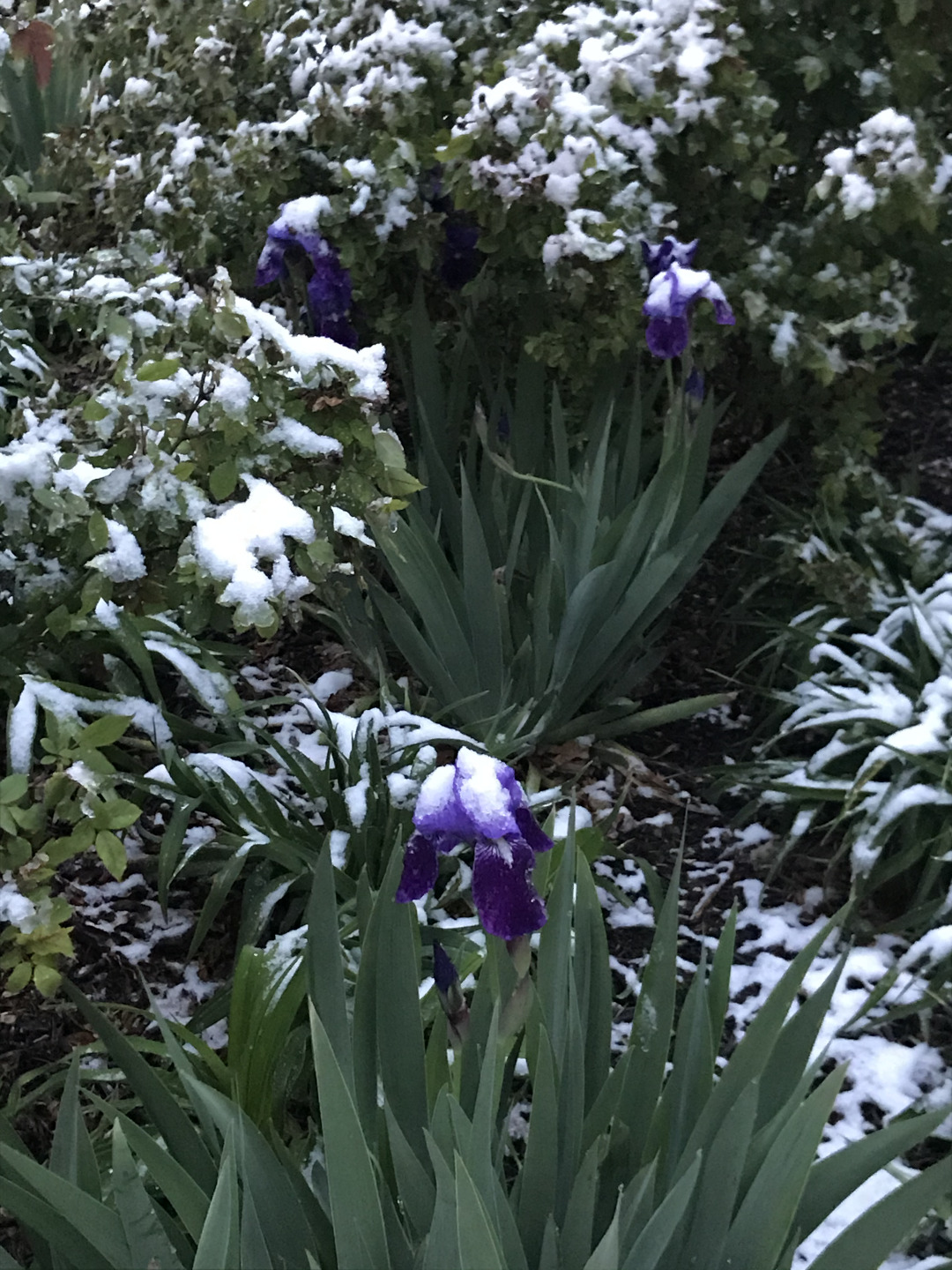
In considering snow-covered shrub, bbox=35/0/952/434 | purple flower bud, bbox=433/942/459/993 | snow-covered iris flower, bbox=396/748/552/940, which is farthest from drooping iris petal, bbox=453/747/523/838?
snow-covered shrub, bbox=35/0/952/434

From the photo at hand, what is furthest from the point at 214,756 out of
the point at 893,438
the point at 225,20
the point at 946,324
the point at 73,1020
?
the point at 893,438

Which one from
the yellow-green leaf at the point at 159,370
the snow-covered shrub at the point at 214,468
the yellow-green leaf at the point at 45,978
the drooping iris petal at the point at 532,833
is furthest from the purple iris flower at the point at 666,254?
the yellow-green leaf at the point at 45,978

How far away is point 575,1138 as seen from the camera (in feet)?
3.04

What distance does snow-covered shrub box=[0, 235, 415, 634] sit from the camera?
1.08 m

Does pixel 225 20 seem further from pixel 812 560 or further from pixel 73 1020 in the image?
pixel 73 1020

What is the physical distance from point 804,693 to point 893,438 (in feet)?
4.24

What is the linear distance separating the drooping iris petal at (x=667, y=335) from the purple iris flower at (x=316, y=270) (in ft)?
2.04

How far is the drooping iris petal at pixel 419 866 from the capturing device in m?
0.86

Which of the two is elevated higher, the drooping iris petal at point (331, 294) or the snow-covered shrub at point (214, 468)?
the drooping iris petal at point (331, 294)

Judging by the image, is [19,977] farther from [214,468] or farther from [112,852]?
[214,468]

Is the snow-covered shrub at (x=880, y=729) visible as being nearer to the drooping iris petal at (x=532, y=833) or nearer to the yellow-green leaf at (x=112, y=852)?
the drooping iris petal at (x=532, y=833)

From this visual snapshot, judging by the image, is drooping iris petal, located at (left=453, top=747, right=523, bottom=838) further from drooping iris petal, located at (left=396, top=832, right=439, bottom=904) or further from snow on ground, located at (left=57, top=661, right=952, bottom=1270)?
snow on ground, located at (left=57, top=661, right=952, bottom=1270)

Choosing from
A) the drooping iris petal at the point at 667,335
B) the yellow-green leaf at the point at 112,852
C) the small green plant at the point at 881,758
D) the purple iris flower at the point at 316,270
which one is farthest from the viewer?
the purple iris flower at the point at 316,270

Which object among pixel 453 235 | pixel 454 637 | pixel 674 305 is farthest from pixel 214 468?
pixel 453 235
